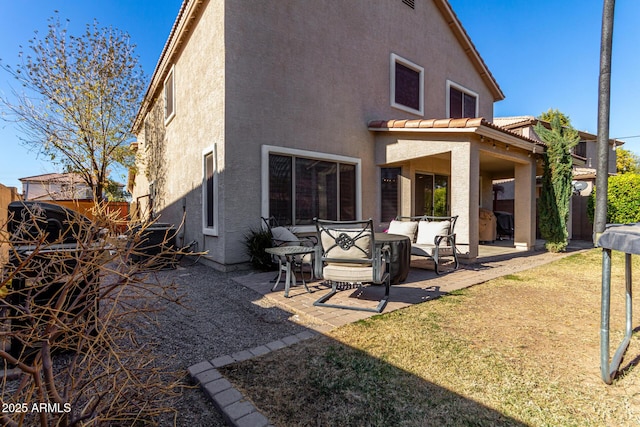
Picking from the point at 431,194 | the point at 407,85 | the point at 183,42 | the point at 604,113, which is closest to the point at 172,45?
the point at 183,42

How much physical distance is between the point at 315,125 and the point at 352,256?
462 cm

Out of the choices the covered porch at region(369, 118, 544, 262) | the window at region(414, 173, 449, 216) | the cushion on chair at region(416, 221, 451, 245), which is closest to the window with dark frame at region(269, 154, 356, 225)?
the covered porch at region(369, 118, 544, 262)

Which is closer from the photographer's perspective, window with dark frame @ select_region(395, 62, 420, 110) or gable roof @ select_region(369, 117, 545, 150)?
gable roof @ select_region(369, 117, 545, 150)

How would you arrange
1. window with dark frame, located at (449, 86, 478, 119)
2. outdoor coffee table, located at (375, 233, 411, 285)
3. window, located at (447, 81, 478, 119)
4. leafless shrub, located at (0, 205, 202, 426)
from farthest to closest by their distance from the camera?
1. window with dark frame, located at (449, 86, 478, 119)
2. window, located at (447, 81, 478, 119)
3. outdoor coffee table, located at (375, 233, 411, 285)
4. leafless shrub, located at (0, 205, 202, 426)

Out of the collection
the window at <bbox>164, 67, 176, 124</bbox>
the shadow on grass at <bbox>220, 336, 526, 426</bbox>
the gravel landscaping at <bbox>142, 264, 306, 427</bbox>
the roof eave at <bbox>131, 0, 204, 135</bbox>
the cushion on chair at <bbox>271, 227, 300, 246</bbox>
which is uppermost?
the roof eave at <bbox>131, 0, 204, 135</bbox>

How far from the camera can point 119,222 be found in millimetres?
1632

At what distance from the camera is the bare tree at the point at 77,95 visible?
11.1 meters

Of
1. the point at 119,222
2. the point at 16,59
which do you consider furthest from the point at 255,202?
→ the point at 16,59

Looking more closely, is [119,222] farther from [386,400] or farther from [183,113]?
[183,113]

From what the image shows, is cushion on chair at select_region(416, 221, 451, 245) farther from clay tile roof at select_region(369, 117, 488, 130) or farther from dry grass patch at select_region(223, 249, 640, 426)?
dry grass patch at select_region(223, 249, 640, 426)

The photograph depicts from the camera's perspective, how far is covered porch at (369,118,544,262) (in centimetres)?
690

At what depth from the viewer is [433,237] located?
21.1 feet

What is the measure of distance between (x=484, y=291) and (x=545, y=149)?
21.3 ft

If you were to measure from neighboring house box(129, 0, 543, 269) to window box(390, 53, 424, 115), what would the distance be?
0.05 m
